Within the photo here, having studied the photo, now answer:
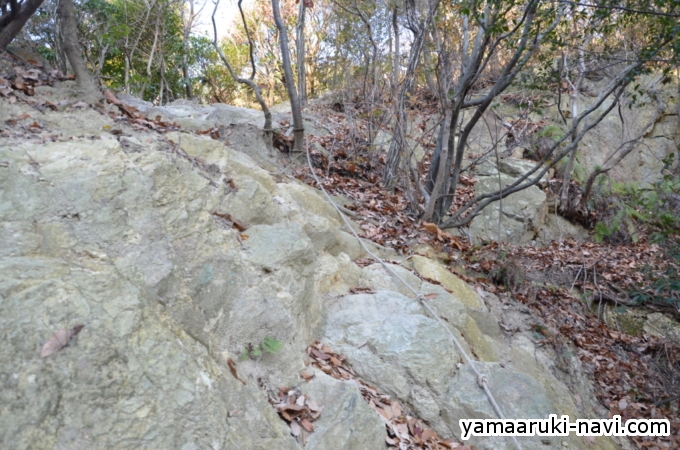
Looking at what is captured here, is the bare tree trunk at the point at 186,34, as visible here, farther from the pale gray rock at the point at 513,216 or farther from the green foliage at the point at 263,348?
the green foliage at the point at 263,348

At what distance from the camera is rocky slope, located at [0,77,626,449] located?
2.01 metres

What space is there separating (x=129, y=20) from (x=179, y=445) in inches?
478

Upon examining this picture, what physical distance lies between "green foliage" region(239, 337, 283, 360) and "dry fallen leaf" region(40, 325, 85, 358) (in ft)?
3.81

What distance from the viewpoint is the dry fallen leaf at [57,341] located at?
1.96m

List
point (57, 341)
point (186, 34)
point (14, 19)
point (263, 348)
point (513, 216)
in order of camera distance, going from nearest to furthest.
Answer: point (57, 341) < point (263, 348) < point (14, 19) < point (513, 216) < point (186, 34)

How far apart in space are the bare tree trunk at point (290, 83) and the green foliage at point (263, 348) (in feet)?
15.7

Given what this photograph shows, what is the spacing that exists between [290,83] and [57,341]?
5.78 m

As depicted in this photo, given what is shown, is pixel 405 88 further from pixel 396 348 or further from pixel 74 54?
pixel 396 348

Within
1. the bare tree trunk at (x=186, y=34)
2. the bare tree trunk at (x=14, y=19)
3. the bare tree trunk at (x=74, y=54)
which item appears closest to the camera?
the bare tree trunk at (x=74, y=54)

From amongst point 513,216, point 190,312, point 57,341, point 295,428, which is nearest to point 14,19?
point 190,312

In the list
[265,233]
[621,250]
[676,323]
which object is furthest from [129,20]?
[676,323]

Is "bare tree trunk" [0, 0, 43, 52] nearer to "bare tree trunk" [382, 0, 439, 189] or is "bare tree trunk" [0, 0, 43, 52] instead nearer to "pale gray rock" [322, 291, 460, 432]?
"pale gray rock" [322, 291, 460, 432]

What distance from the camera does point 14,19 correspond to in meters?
4.84

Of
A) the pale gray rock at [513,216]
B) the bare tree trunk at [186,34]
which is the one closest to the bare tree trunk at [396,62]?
the pale gray rock at [513,216]
